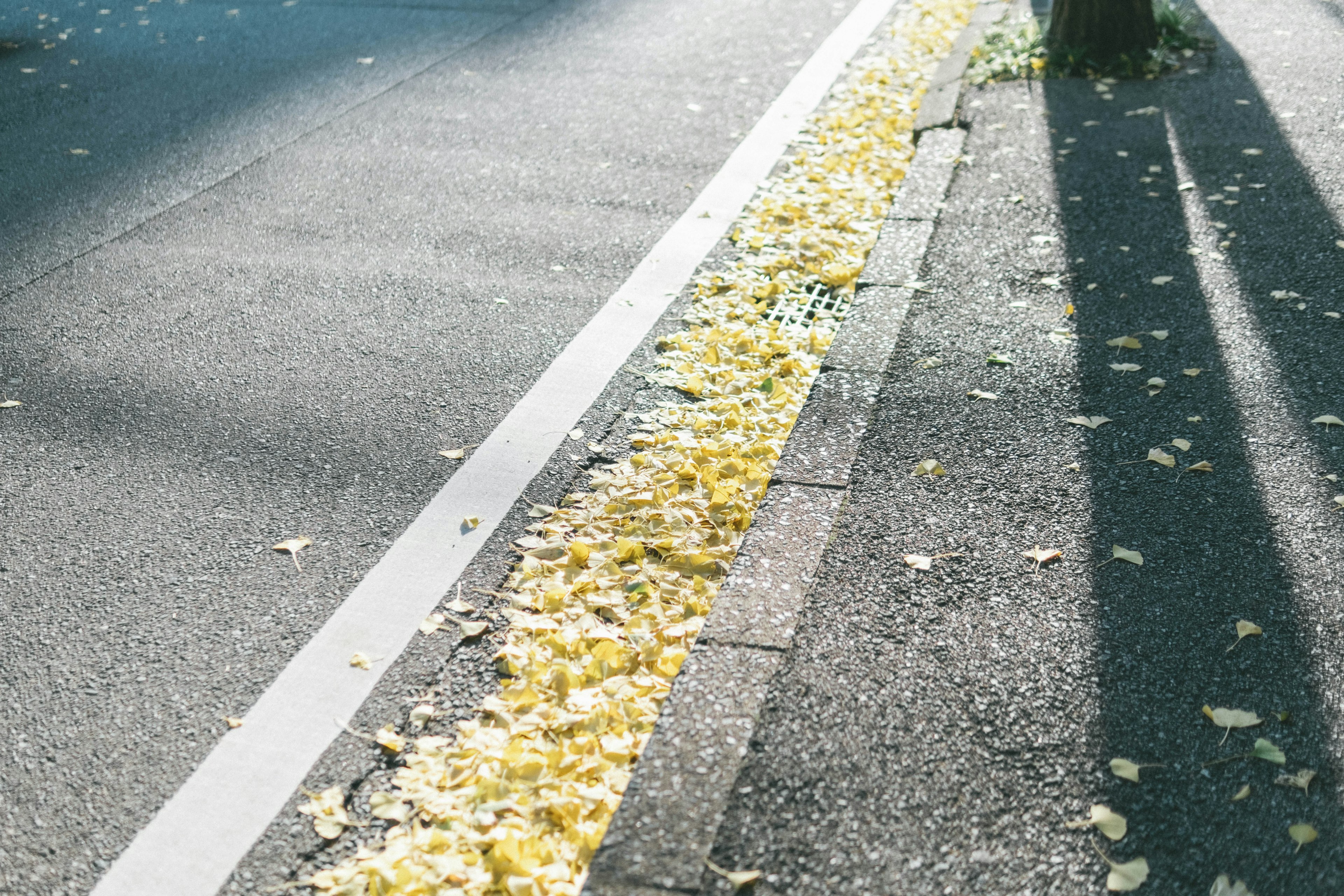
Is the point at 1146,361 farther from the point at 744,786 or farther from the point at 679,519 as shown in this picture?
the point at 744,786

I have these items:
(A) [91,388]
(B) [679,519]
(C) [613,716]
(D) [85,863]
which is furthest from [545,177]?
(D) [85,863]

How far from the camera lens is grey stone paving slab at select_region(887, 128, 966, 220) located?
4891 mm

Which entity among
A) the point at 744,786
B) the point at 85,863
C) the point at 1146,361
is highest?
the point at 1146,361

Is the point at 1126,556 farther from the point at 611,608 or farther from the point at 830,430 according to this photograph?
the point at 611,608

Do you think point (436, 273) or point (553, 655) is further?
point (436, 273)

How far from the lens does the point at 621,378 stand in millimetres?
3748

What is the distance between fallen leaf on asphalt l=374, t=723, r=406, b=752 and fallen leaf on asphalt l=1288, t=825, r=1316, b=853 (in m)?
1.80

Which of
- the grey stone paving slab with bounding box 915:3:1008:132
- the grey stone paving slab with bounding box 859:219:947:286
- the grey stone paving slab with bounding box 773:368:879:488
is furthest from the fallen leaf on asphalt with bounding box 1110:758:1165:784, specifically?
the grey stone paving slab with bounding box 915:3:1008:132

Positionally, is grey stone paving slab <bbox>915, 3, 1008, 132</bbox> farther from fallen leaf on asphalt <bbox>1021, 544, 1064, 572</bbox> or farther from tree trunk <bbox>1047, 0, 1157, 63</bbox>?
fallen leaf on asphalt <bbox>1021, 544, 1064, 572</bbox>

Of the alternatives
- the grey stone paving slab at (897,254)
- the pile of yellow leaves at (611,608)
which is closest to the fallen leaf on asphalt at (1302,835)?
the pile of yellow leaves at (611,608)

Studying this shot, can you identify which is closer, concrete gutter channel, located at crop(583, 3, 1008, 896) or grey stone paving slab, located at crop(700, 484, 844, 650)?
concrete gutter channel, located at crop(583, 3, 1008, 896)

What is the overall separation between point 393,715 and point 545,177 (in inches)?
147

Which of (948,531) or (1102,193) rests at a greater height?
(1102,193)

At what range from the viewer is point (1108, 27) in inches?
255
